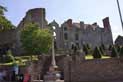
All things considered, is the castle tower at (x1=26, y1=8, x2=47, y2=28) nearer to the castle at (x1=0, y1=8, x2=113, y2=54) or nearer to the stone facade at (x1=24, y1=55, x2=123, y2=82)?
the castle at (x1=0, y1=8, x2=113, y2=54)

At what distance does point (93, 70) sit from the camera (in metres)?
33.7

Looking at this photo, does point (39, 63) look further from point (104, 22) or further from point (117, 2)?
point (104, 22)

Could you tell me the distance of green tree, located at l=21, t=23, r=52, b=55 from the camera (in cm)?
5344

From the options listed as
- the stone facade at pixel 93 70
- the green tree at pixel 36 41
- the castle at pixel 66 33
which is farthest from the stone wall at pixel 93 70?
the castle at pixel 66 33

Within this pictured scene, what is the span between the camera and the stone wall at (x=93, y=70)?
3272cm

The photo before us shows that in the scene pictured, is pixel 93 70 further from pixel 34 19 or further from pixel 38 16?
pixel 34 19

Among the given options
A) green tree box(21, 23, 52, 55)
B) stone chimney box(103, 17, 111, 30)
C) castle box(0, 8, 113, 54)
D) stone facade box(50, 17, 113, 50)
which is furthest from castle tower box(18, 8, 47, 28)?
stone chimney box(103, 17, 111, 30)

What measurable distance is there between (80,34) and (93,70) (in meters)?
37.9

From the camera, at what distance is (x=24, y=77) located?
3297 centimetres

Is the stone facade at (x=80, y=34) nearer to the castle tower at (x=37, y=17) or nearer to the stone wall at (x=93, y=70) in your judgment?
the castle tower at (x=37, y=17)

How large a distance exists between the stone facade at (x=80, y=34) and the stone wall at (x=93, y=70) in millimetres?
31515

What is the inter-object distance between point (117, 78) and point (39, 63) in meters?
12.1

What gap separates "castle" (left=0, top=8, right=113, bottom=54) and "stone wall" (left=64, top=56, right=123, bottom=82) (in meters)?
31.2

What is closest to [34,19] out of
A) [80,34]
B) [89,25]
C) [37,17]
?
[37,17]
